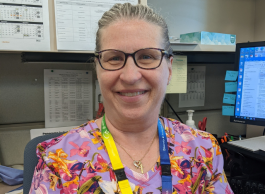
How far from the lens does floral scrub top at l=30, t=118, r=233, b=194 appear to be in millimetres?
604

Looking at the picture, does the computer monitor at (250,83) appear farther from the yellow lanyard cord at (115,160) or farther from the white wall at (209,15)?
the yellow lanyard cord at (115,160)

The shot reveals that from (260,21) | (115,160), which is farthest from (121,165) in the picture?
(260,21)

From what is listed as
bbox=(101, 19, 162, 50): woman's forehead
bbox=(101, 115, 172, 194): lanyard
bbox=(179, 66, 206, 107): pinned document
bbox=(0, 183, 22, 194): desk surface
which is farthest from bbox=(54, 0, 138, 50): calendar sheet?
bbox=(179, 66, 206, 107): pinned document

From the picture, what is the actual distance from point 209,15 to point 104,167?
1.19m

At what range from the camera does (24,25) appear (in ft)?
2.66

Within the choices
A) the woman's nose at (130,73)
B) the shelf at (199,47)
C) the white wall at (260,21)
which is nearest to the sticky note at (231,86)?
the shelf at (199,47)

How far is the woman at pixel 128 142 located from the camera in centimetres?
62

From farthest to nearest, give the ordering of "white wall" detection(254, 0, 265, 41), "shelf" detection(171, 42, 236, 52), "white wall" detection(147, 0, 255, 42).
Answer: "white wall" detection(254, 0, 265, 41) < "white wall" detection(147, 0, 255, 42) < "shelf" detection(171, 42, 236, 52)

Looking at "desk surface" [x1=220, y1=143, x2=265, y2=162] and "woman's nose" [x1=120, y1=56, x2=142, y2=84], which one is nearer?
"woman's nose" [x1=120, y1=56, x2=142, y2=84]

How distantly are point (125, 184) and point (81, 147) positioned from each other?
18 centimetres

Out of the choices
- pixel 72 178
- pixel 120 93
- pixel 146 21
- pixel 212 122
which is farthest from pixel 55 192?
pixel 212 122

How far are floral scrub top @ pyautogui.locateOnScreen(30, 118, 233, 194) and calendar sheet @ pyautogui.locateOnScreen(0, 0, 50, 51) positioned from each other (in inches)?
15.3

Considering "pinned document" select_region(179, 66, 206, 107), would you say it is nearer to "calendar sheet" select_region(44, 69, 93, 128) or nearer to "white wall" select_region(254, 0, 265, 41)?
"white wall" select_region(254, 0, 265, 41)

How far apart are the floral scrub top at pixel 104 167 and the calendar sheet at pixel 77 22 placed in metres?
0.35
